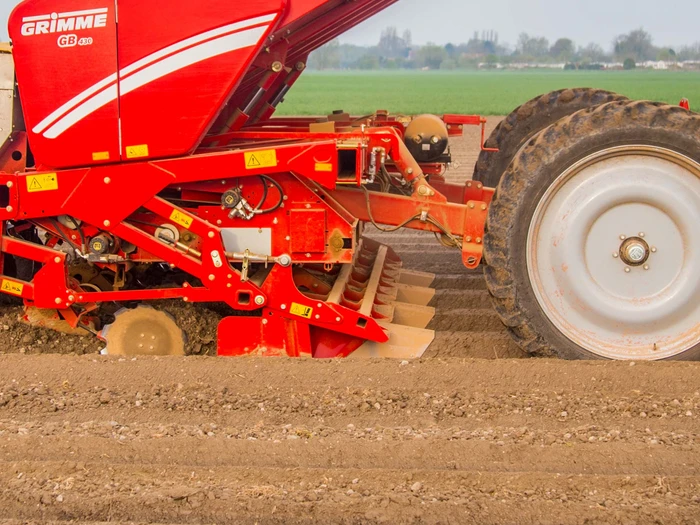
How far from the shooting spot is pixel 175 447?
3584 millimetres

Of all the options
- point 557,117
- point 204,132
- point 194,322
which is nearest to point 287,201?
point 204,132

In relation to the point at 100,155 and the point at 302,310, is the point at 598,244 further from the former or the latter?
the point at 100,155

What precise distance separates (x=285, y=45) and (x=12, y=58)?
141 cm

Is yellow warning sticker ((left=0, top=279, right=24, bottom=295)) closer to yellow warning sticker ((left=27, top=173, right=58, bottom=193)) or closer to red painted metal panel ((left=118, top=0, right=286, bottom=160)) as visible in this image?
yellow warning sticker ((left=27, top=173, right=58, bottom=193))

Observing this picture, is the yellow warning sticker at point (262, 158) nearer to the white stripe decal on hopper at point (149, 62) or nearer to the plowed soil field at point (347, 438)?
the white stripe decal on hopper at point (149, 62)

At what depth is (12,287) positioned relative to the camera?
189 inches

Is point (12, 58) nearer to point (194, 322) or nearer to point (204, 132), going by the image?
point (204, 132)

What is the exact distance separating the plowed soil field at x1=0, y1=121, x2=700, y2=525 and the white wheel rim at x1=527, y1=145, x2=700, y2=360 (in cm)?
21

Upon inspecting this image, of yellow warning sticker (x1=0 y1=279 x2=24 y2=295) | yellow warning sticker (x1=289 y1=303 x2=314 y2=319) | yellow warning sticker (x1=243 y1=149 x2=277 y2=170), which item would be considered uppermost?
yellow warning sticker (x1=243 y1=149 x2=277 y2=170)

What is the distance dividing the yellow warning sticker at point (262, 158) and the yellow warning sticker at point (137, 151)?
49 cm

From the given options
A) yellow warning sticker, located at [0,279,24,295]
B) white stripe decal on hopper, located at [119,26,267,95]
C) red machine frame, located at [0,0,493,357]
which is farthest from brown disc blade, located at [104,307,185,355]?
white stripe decal on hopper, located at [119,26,267,95]

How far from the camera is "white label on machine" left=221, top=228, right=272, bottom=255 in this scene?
4.71 meters

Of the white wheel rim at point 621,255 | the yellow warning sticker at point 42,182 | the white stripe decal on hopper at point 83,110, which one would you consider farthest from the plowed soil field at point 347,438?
the white stripe decal on hopper at point 83,110

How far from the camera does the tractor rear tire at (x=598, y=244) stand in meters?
4.38
